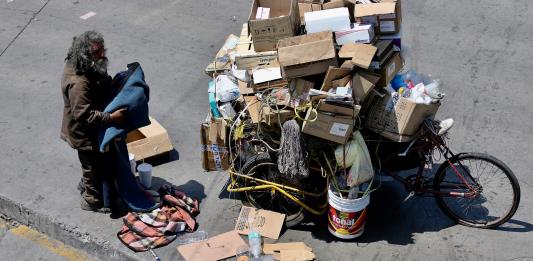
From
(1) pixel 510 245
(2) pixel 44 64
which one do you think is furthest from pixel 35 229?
(1) pixel 510 245

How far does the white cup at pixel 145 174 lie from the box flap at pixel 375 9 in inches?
105

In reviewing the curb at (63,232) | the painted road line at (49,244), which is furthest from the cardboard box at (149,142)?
the painted road line at (49,244)

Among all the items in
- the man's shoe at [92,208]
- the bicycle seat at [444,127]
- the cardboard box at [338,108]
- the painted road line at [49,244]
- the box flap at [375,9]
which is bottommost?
the painted road line at [49,244]

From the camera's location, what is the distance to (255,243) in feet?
20.7

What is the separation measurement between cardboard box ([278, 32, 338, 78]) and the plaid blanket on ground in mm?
1779

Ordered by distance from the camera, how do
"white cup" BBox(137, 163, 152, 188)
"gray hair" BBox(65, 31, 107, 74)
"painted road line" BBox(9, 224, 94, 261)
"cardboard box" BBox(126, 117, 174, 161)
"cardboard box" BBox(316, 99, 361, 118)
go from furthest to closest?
"cardboard box" BBox(126, 117, 174, 161)
"white cup" BBox(137, 163, 152, 188)
"painted road line" BBox(9, 224, 94, 261)
"gray hair" BBox(65, 31, 107, 74)
"cardboard box" BBox(316, 99, 361, 118)

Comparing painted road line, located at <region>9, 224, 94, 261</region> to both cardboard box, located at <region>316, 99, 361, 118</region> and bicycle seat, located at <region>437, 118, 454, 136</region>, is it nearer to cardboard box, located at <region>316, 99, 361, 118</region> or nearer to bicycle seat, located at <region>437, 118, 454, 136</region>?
cardboard box, located at <region>316, 99, 361, 118</region>

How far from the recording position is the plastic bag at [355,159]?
602 cm

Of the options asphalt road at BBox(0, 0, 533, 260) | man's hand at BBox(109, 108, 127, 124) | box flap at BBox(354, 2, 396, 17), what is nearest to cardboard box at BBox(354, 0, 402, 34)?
box flap at BBox(354, 2, 396, 17)

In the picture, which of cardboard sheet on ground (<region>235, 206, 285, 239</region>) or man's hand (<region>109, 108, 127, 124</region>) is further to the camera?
cardboard sheet on ground (<region>235, 206, 285, 239</region>)

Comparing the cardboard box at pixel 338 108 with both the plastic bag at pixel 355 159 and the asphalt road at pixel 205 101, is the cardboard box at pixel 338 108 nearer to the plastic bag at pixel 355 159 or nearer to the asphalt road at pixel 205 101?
the plastic bag at pixel 355 159

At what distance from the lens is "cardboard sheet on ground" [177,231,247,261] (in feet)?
20.7

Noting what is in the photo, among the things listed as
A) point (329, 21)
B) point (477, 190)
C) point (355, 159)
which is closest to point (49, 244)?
point (355, 159)

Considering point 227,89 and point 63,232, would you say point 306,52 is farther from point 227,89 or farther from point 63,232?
point 63,232
